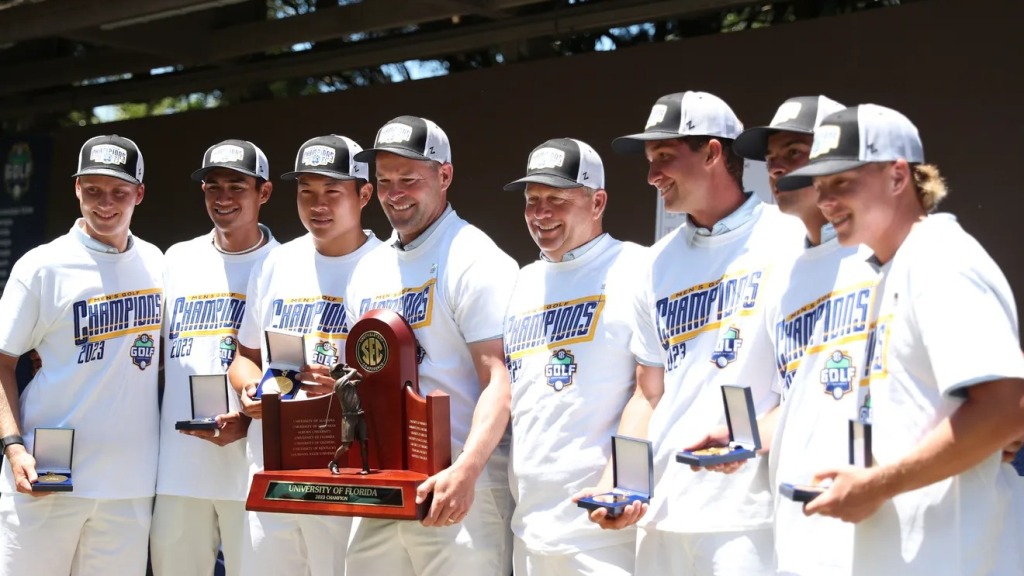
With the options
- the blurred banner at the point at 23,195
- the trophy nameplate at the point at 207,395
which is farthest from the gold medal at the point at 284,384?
the blurred banner at the point at 23,195

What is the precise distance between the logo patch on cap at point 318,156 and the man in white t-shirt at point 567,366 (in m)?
0.80

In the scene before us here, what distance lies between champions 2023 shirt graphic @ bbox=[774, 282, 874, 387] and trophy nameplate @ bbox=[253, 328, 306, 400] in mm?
1550

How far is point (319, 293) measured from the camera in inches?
158

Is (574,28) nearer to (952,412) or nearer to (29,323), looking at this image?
(29,323)

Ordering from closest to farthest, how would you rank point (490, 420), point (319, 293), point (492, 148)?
point (490, 420)
point (319, 293)
point (492, 148)

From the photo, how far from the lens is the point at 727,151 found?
3254 millimetres

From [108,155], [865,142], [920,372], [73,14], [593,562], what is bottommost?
[593,562]

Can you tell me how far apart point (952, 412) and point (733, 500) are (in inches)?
32.0

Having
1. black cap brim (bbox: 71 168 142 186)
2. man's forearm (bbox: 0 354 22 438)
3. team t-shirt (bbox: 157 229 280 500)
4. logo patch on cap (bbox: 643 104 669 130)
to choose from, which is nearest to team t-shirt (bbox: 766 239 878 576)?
logo patch on cap (bbox: 643 104 669 130)

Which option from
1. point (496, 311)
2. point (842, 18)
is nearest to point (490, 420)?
point (496, 311)

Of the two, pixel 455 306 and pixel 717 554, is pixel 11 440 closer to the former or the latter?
pixel 455 306

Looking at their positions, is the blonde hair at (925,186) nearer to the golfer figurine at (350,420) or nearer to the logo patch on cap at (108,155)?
the golfer figurine at (350,420)

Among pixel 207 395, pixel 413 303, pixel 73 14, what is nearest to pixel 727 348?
pixel 413 303

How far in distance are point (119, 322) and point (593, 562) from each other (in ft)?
6.62
